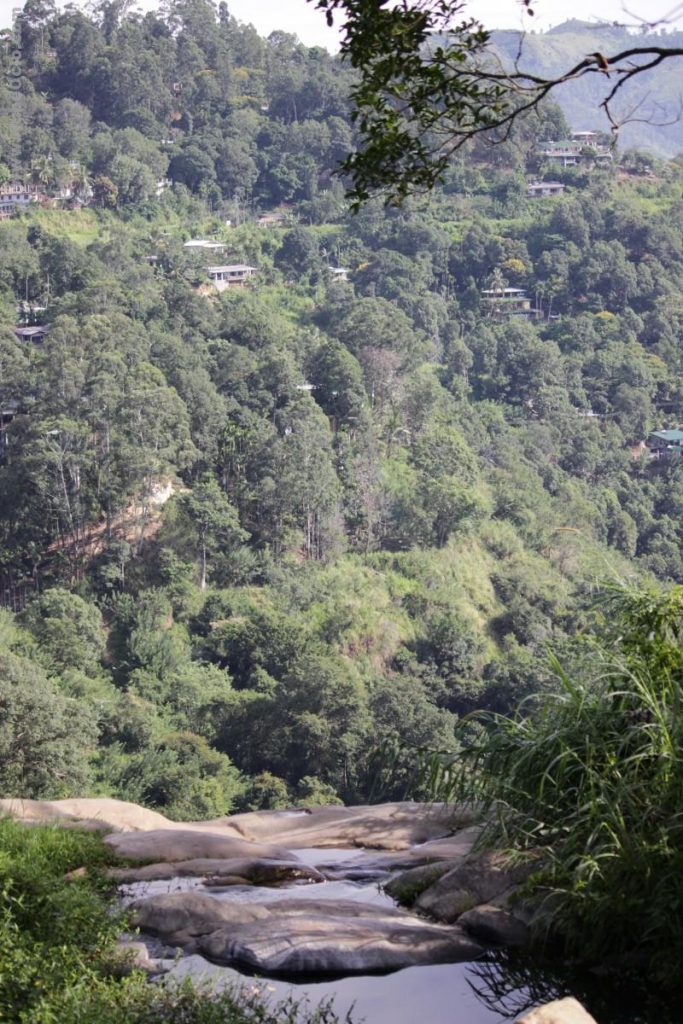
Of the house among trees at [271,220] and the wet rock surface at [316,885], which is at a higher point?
the house among trees at [271,220]

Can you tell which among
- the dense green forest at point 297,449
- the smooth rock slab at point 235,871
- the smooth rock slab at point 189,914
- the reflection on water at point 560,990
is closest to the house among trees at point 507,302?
the dense green forest at point 297,449

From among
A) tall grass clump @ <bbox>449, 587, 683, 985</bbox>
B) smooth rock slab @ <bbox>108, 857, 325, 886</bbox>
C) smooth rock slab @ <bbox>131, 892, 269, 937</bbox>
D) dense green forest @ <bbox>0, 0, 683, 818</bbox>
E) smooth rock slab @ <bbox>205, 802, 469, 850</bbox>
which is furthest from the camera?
dense green forest @ <bbox>0, 0, 683, 818</bbox>

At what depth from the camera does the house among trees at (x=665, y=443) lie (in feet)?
111

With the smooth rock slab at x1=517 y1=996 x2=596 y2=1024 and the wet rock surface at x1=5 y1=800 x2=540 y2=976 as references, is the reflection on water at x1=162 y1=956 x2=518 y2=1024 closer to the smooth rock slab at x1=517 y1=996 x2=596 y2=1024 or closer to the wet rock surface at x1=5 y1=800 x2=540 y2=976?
the wet rock surface at x1=5 y1=800 x2=540 y2=976

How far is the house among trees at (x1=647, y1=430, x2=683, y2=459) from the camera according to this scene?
111ft

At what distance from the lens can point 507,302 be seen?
131 feet

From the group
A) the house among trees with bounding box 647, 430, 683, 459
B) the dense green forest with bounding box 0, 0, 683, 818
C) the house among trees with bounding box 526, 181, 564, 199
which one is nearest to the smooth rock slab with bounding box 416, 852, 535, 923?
the dense green forest with bounding box 0, 0, 683, 818

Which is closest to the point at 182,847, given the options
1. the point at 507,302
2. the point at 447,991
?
the point at 447,991

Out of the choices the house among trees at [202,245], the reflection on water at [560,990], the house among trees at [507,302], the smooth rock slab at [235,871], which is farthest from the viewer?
the house among trees at [507,302]

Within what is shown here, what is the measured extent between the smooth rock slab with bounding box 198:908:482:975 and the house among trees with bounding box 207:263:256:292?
33115mm

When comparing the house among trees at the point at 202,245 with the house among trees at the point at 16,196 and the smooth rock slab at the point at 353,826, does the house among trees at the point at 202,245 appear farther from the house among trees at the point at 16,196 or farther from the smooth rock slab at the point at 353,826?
the smooth rock slab at the point at 353,826

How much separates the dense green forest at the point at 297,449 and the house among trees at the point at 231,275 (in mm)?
410

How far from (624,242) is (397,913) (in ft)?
130

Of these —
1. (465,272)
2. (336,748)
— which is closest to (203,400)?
(336,748)
